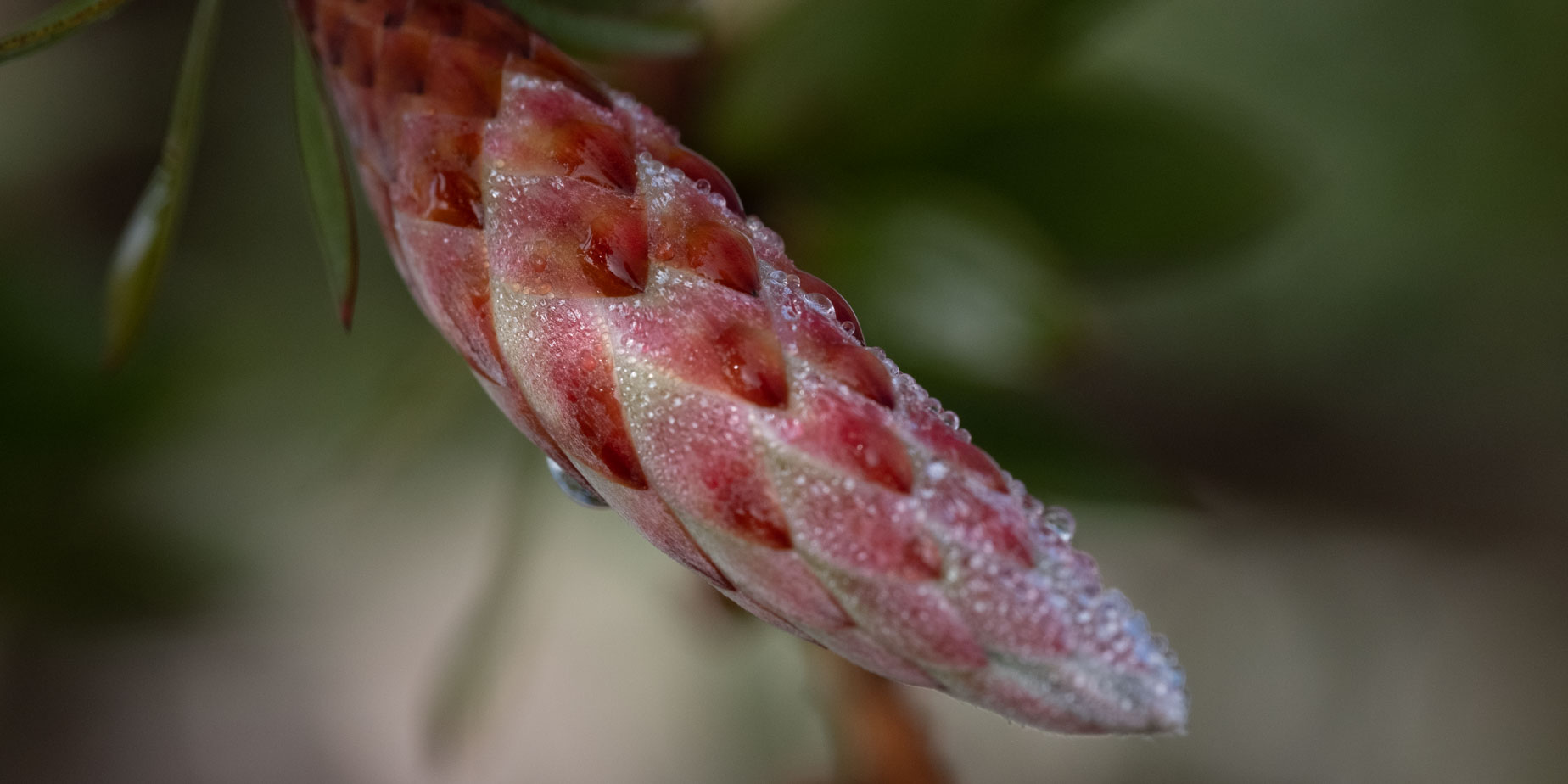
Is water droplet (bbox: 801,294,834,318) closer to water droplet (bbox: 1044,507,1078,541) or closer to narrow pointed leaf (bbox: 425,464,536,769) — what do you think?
water droplet (bbox: 1044,507,1078,541)

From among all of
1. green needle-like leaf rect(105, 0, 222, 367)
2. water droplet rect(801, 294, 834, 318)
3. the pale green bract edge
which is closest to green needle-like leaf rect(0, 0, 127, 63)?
green needle-like leaf rect(105, 0, 222, 367)

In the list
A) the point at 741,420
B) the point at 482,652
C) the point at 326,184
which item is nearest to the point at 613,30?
the point at 326,184

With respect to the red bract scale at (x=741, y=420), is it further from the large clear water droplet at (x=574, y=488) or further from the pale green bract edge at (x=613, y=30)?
the pale green bract edge at (x=613, y=30)

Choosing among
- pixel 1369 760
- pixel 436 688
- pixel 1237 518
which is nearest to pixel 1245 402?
pixel 1237 518

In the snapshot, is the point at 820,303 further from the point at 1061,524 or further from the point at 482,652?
the point at 482,652

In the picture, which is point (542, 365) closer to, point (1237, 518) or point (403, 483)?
point (403, 483)
